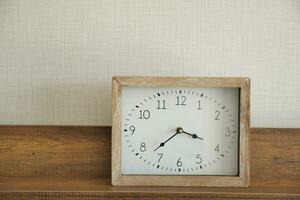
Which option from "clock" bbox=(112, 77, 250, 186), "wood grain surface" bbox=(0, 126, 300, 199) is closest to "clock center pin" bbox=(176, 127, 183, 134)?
"clock" bbox=(112, 77, 250, 186)

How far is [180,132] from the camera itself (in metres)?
0.86

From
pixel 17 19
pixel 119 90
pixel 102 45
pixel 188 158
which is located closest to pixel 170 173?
pixel 188 158

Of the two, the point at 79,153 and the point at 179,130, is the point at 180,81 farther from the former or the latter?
the point at 79,153

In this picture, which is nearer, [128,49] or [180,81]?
[180,81]

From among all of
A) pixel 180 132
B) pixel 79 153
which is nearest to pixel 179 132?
pixel 180 132

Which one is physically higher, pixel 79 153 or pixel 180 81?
pixel 180 81

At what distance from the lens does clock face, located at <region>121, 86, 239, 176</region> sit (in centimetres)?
86

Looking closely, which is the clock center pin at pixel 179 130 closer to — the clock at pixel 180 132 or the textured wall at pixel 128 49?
the clock at pixel 180 132

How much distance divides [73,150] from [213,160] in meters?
0.25

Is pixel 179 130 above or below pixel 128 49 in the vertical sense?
below

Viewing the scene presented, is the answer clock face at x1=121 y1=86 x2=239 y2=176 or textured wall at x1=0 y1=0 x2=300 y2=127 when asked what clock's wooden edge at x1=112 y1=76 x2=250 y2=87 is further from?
textured wall at x1=0 y1=0 x2=300 y2=127

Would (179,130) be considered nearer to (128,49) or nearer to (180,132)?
(180,132)

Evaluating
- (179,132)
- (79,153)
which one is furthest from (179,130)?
(79,153)

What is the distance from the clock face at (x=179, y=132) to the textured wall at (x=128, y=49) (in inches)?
4.3
